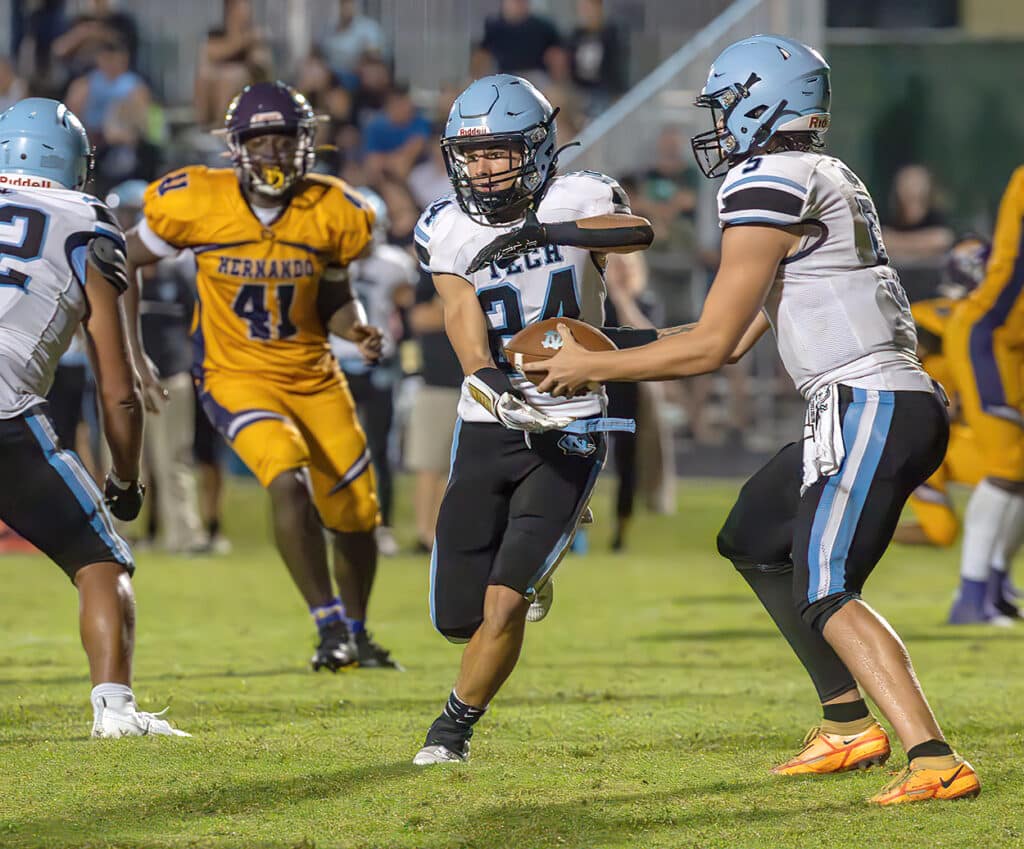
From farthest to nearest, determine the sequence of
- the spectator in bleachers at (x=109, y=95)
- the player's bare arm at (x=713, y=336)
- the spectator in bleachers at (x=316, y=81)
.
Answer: the spectator in bleachers at (x=316, y=81) → the spectator in bleachers at (x=109, y=95) → the player's bare arm at (x=713, y=336)

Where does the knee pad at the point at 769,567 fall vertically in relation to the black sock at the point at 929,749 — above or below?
above

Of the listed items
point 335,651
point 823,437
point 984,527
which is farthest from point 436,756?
point 984,527

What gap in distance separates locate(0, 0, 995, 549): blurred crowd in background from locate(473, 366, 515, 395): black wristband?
6.89 m

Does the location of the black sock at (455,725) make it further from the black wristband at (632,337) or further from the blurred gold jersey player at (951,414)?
the blurred gold jersey player at (951,414)

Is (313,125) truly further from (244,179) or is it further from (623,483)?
(623,483)

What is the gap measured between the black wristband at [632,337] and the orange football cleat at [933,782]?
1.24 m

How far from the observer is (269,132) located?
6328mm

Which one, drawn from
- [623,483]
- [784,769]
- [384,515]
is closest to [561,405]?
[784,769]

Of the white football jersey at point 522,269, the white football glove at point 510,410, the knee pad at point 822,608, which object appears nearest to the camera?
the knee pad at point 822,608

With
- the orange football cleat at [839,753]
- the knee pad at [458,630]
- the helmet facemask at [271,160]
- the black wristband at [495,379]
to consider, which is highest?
the helmet facemask at [271,160]

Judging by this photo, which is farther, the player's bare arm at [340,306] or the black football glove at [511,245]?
the player's bare arm at [340,306]

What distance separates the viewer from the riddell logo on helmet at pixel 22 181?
486cm

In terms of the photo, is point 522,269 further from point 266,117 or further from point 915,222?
point 915,222

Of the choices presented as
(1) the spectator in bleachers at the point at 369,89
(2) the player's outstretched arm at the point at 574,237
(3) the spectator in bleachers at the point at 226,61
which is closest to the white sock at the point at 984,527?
(2) the player's outstretched arm at the point at 574,237
